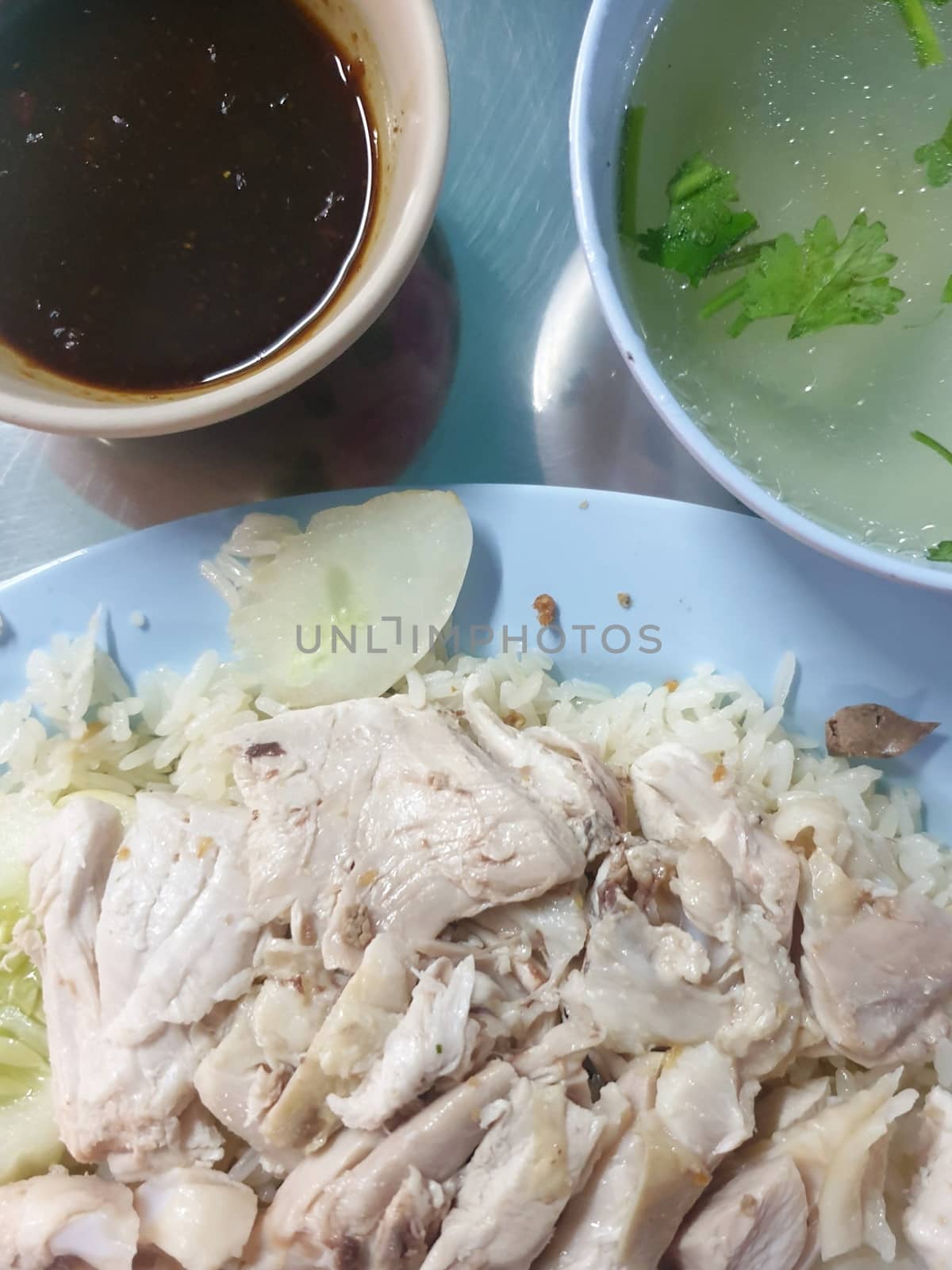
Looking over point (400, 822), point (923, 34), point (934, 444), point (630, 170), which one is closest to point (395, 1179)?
point (400, 822)

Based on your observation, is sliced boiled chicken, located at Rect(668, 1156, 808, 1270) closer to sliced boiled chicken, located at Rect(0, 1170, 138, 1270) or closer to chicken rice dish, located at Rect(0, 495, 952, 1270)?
chicken rice dish, located at Rect(0, 495, 952, 1270)

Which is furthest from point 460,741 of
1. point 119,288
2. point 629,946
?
point 119,288

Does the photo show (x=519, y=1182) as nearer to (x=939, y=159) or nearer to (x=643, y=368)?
(x=643, y=368)

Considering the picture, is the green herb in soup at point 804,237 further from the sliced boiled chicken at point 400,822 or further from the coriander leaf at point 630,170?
the sliced boiled chicken at point 400,822

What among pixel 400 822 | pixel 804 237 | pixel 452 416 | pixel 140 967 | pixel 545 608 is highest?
pixel 804 237

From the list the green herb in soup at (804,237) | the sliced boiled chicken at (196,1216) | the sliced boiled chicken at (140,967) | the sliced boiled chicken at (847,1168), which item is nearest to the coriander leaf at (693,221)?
the green herb in soup at (804,237)

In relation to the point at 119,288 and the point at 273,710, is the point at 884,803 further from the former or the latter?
the point at 119,288

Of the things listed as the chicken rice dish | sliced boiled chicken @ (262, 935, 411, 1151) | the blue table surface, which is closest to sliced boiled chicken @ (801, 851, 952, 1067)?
the chicken rice dish
